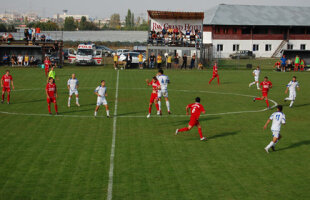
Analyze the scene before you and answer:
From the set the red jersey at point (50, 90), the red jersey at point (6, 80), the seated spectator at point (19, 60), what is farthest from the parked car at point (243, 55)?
the red jersey at point (50, 90)

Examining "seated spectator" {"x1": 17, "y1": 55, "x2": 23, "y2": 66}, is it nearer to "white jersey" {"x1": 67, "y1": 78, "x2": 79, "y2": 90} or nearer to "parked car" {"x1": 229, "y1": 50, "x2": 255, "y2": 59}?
"white jersey" {"x1": 67, "y1": 78, "x2": 79, "y2": 90}

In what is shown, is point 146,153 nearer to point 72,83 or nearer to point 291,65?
point 72,83

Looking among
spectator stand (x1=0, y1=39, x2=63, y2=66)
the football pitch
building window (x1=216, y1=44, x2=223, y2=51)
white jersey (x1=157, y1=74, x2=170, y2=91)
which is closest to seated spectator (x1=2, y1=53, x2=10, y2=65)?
spectator stand (x1=0, y1=39, x2=63, y2=66)

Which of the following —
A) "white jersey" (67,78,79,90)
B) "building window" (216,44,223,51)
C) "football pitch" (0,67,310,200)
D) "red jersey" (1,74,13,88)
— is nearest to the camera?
"football pitch" (0,67,310,200)

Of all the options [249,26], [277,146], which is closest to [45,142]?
[277,146]

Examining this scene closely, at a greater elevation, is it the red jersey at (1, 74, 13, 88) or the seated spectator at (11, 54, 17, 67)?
the seated spectator at (11, 54, 17, 67)

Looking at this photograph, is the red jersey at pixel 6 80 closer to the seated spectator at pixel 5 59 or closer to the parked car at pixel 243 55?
the seated spectator at pixel 5 59

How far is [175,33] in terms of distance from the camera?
199 ft

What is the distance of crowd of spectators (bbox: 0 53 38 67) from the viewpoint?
58.7 m

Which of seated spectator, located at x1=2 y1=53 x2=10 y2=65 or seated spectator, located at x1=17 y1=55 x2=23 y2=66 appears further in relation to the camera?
seated spectator, located at x1=2 y1=53 x2=10 y2=65

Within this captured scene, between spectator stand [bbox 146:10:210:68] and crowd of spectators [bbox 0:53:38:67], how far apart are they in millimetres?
16182

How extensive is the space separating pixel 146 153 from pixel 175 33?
149ft

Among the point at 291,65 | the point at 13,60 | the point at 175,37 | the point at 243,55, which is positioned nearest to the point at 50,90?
the point at 13,60

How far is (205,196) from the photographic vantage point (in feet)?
40.8
